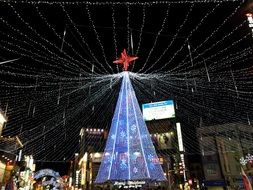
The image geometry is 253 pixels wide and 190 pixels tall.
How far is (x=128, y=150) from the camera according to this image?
14.6m

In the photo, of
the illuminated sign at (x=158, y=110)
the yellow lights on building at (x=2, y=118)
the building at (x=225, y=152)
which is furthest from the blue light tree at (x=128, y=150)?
the illuminated sign at (x=158, y=110)

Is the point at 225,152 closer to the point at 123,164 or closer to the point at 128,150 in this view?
the point at 128,150

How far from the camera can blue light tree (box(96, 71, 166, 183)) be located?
1396 centimetres

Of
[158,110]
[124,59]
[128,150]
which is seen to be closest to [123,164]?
[128,150]

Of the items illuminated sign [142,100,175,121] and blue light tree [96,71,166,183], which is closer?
blue light tree [96,71,166,183]

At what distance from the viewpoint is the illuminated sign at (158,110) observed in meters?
40.4

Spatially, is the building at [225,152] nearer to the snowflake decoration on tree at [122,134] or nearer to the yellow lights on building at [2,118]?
the snowflake decoration on tree at [122,134]

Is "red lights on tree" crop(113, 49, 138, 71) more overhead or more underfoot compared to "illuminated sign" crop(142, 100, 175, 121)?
more underfoot

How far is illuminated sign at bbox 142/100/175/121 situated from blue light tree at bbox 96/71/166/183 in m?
24.6

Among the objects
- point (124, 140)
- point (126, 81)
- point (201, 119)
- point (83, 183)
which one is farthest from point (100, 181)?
point (83, 183)

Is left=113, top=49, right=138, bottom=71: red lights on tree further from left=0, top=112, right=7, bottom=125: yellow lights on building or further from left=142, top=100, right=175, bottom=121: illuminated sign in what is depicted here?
left=142, top=100, right=175, bottom=121: illuminated sign

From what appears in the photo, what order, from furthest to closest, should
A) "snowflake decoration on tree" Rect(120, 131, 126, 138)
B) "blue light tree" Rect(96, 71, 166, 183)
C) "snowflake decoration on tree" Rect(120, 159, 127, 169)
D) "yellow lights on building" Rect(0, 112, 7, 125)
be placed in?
"yellow lights on building" Rect(0, 112, 7, 125) → "snowflake decoration on tree" Rect(120, 131, 126, 138) → "snowflake decoration on tree" Rect(120, 159, 127, 169) → "blue light tree" Rect(96, 71, 166, 183)

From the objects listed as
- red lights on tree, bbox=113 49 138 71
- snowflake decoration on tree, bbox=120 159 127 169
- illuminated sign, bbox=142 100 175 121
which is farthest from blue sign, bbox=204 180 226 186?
red lights on tree, bbox=113 49 138 71

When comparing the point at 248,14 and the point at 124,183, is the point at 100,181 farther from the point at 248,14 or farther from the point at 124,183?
the point at 248,14
